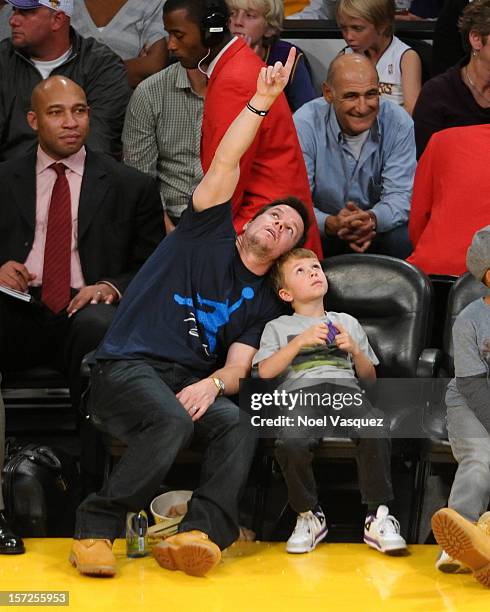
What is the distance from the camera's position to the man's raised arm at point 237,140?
5.07m

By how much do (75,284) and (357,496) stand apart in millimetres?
1521

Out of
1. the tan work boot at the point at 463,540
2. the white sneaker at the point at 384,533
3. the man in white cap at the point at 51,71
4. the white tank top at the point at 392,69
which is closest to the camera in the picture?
the tan work boot at the point at 463,540

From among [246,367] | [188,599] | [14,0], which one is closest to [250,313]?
[246,367]

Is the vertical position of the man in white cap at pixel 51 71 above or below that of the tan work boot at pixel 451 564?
above

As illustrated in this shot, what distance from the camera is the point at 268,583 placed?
476 centimetres

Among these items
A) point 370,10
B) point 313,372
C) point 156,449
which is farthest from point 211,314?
point 370,10

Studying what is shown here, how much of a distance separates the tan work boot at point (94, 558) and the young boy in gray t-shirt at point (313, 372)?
67cm

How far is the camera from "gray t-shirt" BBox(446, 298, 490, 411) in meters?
5.11

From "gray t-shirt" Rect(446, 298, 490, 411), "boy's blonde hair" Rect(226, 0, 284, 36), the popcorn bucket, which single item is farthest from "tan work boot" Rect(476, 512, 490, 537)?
"boy's blonde hair" Rect(226, 0, 284, 36)

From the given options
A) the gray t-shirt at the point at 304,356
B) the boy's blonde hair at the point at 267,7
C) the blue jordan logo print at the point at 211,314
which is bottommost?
the gray t-shirt at the point at 304,356

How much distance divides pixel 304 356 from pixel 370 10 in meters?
2.62

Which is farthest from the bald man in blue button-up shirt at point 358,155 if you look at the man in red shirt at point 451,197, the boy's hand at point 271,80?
the boy's hand at point 271,80

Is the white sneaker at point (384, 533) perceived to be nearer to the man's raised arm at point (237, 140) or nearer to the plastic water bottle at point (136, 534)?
the plastic water bottle at point (136, 534)

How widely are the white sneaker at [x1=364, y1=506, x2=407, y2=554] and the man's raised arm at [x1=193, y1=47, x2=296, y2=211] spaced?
50.7 inches
